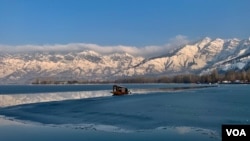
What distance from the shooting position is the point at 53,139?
1139 inches

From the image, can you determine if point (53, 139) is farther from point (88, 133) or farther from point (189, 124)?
point (189, 124)

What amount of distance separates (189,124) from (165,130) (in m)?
4.27

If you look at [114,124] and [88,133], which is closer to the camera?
[88,133]

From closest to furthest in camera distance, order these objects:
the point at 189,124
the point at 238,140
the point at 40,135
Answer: the point at 238,140
the point at 40,135
the point at 189,124

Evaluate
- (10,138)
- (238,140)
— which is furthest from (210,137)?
(238,140)

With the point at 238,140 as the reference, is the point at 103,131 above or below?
below

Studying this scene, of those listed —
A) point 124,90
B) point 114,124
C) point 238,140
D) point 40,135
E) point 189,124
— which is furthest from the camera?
point 124,90

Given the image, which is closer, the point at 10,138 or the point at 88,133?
the point at 10,138

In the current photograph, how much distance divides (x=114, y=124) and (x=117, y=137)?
29.9 feet

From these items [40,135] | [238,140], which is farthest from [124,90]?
[238,140]

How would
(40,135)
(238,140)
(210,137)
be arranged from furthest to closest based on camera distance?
1. (40,135)
2. (210,137)
3. (238,140)

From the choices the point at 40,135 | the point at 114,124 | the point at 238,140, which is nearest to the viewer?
the point at 238,140

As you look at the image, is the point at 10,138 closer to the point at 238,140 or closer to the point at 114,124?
the point at 114,124

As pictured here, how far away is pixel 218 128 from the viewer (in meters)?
33.1
